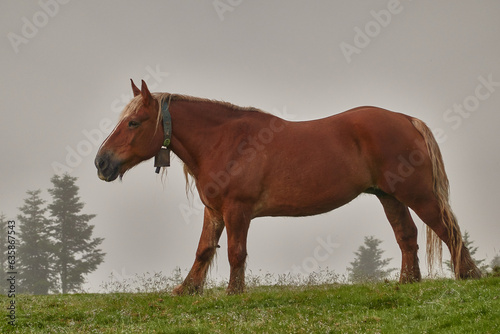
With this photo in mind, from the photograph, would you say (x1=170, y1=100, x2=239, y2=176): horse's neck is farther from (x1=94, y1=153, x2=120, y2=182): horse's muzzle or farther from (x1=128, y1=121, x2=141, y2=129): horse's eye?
(x1=94, y1=153, x2=120, y2=182): horse's muzzle

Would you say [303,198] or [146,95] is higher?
[146,95]

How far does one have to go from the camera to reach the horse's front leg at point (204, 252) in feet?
39.4

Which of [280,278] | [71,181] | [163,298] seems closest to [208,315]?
[163,298]

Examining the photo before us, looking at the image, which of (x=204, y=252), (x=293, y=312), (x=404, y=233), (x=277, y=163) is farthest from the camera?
(x=404, y=233)

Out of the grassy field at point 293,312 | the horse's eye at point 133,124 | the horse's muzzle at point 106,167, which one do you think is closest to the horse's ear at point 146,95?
the horse's eye at point 133,124

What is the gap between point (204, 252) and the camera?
1202 cm

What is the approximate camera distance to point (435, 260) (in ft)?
40.0

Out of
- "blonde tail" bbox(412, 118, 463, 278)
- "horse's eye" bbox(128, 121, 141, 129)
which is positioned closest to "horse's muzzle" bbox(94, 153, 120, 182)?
"horse's eye" bbox(128, 121, 141, 129)

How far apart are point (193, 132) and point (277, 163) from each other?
202cm

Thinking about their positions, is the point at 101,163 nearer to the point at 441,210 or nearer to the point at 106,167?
the point at 106,167

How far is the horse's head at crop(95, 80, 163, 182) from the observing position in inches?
446

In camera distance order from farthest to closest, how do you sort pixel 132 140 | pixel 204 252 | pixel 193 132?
pixel 204 252 → pixel 193 132 → pixel 132 140

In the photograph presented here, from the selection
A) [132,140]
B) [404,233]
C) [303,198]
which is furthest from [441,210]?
[132,140]

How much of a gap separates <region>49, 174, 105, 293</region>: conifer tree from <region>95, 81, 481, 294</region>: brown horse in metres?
27.4
